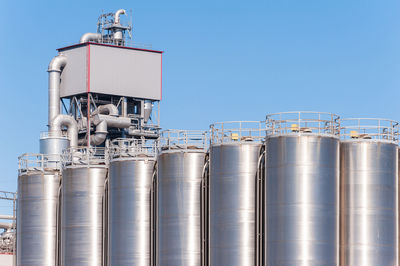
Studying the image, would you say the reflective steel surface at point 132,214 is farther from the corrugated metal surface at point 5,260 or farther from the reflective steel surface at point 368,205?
the corrugated metal surface at point 5,260

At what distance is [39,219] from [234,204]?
71.5 ft

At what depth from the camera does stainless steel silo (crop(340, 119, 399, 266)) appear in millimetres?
69188

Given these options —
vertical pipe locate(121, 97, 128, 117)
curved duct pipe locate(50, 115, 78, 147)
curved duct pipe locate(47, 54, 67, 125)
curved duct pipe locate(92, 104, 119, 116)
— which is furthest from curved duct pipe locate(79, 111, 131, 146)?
curved duct pipe locate(47, 54, 67, 125)

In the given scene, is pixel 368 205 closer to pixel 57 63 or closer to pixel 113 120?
pixel 113 120

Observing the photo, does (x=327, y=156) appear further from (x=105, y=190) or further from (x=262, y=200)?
(x=105, y=190)

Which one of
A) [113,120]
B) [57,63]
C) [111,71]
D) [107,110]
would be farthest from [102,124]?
[57,63]

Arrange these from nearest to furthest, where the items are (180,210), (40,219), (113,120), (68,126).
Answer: (180,210), (40,219), (68,126), (113,120)

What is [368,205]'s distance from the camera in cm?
6956

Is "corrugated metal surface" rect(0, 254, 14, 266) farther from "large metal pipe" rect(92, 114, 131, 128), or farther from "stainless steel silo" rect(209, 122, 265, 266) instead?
"stainless steel silo" rect(209, 122, 265, 266)

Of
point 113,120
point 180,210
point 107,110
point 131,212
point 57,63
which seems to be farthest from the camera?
point 57,63

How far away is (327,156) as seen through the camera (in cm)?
6894

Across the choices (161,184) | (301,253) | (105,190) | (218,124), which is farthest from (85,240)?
(301,253)

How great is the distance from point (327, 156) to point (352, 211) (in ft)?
13.5

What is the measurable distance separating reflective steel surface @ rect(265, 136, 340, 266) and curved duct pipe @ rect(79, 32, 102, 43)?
2068 inches
